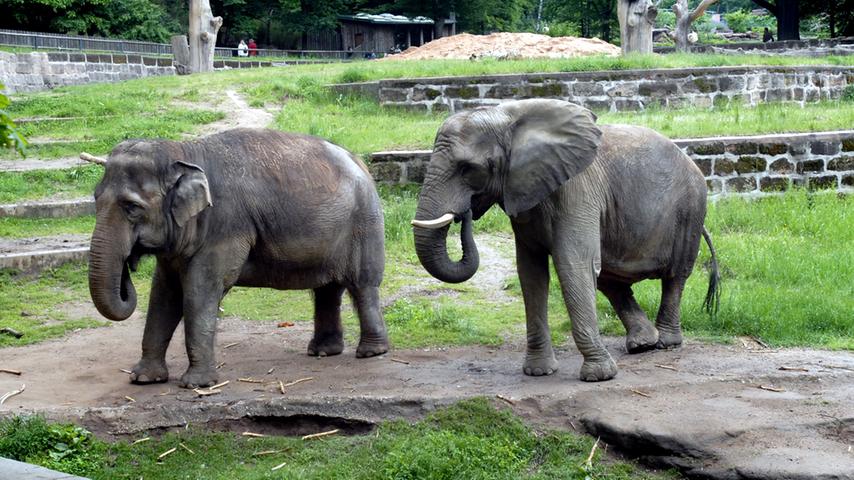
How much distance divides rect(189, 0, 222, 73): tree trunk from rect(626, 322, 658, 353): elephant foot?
22870mm

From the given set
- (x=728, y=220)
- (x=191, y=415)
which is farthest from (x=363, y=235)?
(x=728, y=220)

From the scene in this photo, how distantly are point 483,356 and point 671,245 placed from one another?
1.81m

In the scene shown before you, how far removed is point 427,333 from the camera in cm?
983

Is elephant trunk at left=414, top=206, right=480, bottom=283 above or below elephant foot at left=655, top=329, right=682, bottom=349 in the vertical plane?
above

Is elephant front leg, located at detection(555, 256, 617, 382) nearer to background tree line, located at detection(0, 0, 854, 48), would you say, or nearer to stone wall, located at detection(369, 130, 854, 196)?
stone wall, located at detection(369, 130, 854, 196)

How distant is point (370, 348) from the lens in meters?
8.87

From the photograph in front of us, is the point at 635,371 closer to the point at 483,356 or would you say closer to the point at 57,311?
the point at 483,356

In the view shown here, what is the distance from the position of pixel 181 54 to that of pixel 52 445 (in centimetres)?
2434

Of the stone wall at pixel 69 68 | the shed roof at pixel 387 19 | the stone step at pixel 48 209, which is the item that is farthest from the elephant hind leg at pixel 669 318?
the shed roof at pixel 387 19

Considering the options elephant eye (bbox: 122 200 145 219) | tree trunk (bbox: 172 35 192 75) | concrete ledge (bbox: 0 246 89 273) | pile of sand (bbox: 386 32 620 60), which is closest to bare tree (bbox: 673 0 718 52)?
pile of sand (bbox: 386 32 620 60)

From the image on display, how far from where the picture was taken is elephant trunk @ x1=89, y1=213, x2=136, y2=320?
24.4ft

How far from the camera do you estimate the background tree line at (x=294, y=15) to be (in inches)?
1443

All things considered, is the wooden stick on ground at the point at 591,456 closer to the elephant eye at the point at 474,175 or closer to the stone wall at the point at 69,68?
the elephant eye at the point at 474,175

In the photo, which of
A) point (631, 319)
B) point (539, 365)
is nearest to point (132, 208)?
point (539, 365)
